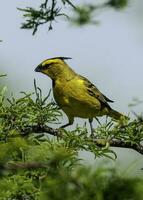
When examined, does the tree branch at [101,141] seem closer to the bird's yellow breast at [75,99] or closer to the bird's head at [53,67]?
the bird's yellow breast at [75,99]

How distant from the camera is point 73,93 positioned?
618 cm

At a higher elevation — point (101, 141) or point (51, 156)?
point (51, 156)

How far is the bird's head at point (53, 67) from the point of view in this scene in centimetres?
628

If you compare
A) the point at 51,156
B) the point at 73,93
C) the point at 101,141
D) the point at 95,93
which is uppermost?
the point at 51,156

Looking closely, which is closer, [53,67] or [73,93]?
[73,93]

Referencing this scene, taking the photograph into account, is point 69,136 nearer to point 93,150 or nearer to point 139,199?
point 93,150

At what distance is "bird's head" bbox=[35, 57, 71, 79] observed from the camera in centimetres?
628

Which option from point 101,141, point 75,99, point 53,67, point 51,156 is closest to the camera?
point 51,156

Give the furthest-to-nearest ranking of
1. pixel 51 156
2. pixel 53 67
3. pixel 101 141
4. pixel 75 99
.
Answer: pixel 53 67
pixel 75 99
pixel 101 141
pixel 51 156

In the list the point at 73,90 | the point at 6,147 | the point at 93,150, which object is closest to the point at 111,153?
the point at 93,150

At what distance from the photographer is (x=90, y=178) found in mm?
1434

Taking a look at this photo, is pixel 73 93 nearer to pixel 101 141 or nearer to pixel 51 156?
pixel 101 141

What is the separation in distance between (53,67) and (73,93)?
40 cm

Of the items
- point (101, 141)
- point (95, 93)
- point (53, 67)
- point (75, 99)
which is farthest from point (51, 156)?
point (95, 93)
